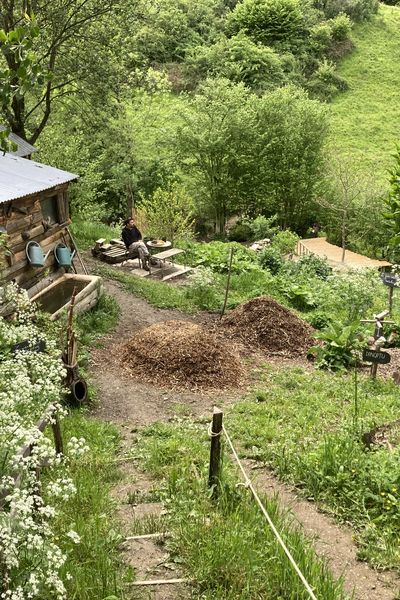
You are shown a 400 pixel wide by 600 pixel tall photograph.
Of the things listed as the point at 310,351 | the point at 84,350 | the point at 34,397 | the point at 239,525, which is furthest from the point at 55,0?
the point at 239,525

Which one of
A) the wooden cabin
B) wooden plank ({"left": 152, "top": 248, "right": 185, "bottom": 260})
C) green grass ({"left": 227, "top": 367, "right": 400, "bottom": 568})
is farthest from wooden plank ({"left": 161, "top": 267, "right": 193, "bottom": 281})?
green grass ({"left": 227, "top": 367, "right": 400, "bottom": 568})

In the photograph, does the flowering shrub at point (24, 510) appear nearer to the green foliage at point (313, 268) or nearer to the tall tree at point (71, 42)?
the tall tree at point (71, 42)

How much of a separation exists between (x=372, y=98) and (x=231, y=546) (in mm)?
46686

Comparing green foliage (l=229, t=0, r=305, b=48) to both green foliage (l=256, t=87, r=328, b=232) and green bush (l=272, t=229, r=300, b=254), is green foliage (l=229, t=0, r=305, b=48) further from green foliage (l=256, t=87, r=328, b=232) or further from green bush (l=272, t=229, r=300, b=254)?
green bush (l=272, t=229, r=300, b=254)

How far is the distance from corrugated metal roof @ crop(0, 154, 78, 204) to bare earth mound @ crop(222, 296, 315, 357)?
4745 millimetres

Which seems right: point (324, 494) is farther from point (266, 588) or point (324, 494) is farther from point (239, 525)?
point (266, 588)

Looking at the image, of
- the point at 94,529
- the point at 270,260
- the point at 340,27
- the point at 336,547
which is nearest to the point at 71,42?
the point at 270,260

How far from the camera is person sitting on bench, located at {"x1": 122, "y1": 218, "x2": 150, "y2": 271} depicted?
1714 centimetres

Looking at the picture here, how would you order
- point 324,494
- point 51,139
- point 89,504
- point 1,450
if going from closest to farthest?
point 1,450 → point 89,504 → point 324,494 → point 51,139

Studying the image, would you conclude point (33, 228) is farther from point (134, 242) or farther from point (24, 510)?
point (24, 510)

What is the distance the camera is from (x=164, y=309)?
46.8 feet

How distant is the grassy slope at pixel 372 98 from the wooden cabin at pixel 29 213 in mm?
26500

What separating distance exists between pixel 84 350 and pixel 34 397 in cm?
614

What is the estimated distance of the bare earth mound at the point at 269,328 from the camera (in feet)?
42.0
